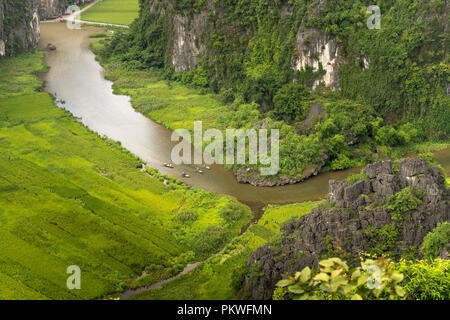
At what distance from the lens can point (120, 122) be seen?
55.5m

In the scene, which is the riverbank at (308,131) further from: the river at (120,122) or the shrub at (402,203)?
the shrub at (402,203)

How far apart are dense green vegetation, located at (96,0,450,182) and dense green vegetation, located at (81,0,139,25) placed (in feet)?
121

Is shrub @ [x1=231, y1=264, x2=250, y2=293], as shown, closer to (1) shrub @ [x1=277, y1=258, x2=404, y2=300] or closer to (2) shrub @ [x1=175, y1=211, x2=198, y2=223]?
(2) shrub @ [x1=175, y1=211, x2=198, y2=223]

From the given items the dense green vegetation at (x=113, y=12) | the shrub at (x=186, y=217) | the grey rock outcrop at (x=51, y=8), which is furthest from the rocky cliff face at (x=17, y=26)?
the shrub at (x=186, y=217)

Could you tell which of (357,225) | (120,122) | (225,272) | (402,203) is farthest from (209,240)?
(120,122)

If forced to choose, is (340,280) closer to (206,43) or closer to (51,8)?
(206,43)

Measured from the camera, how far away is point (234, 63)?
60594 millimetres

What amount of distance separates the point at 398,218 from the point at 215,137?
24476 millimetres

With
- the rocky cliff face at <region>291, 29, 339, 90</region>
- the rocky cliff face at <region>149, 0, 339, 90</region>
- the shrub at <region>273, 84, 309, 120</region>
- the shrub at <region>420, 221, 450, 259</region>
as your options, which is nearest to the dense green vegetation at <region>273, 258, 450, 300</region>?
the shrub at <region>420, 221, 450, 259</region>

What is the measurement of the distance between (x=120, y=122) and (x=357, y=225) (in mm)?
34209

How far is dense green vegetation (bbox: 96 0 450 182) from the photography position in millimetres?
45844

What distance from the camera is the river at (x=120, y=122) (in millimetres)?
40531

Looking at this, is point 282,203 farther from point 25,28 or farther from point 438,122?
point 25,28

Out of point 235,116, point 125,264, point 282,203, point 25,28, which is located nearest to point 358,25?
point 235,116
